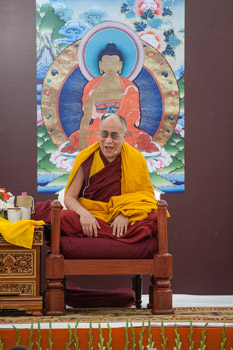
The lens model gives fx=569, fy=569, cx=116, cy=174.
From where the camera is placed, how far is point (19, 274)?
339 cm

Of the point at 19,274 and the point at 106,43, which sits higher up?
the point at 106,43

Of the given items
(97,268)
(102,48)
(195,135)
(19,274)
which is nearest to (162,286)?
(97,268)

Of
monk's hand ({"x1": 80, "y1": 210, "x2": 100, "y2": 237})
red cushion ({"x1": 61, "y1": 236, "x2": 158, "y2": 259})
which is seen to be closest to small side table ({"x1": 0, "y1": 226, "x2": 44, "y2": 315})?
red cushion ({"x1": 61, "y1": 236, "x2": 158, "y2": 259})

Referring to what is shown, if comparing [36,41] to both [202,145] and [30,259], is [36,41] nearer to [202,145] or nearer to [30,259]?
[202,145]

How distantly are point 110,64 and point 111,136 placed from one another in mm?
1262

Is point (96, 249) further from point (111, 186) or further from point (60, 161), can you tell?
point (60, 161)

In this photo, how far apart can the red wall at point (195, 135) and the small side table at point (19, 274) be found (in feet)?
4.59

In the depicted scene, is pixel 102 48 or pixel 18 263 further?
pixel 102 48

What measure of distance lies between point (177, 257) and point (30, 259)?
5.65 ft

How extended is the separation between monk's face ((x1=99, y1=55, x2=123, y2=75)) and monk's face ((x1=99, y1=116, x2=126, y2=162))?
116cm

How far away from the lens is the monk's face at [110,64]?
192 inches

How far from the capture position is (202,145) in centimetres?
481

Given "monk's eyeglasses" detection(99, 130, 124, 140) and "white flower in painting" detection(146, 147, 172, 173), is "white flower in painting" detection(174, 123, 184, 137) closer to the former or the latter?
"white flower in painting" detection(146, 147, 172, 173)

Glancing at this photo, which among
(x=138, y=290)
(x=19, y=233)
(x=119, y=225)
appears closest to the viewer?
(x=19, y=233)
